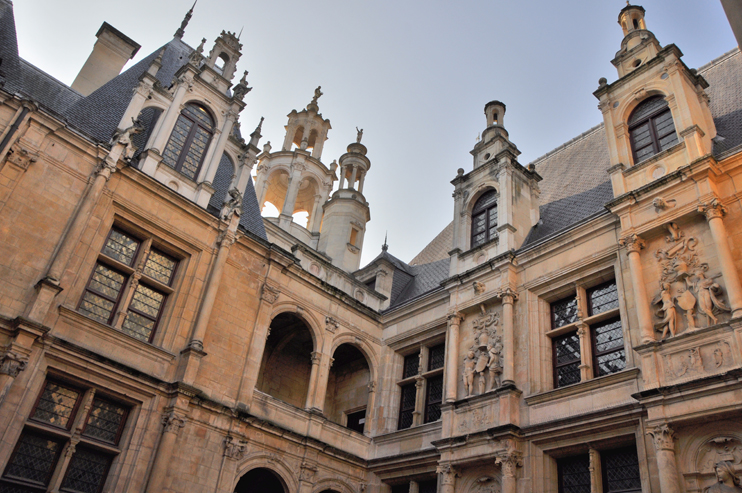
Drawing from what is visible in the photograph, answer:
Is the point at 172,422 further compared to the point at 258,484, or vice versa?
the point at 258,484

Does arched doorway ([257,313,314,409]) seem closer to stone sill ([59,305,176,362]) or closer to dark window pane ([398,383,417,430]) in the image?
dark window pane ([398,383,417,430])

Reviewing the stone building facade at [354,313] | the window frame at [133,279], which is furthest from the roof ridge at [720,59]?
the window frame at [133,279]

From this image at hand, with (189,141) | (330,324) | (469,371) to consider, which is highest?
(189,141)

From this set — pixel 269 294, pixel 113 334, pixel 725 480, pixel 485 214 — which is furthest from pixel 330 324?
pixel 725 480

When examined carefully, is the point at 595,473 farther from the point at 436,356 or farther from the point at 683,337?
the point at 436,356

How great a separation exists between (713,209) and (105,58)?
663 inches

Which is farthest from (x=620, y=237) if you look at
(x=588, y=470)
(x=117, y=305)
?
(x=117, y=305)

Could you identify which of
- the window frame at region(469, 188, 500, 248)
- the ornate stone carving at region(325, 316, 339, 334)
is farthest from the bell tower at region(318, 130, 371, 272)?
the window frame at region(469, 188, 500, 248)

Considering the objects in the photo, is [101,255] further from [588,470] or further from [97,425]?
[588,470]

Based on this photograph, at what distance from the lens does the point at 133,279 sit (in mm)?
11781

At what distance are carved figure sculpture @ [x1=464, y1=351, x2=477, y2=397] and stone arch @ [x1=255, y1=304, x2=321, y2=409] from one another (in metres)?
4.61

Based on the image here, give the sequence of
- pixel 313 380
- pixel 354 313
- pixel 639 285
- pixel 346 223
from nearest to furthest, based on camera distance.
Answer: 1. pixel 639 285
2. pixel 313 380
3. pixel 354 313
4. pixel 346 223

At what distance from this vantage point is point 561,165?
18.5 metres

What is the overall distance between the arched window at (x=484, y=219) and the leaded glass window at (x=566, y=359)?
11.9 feet
